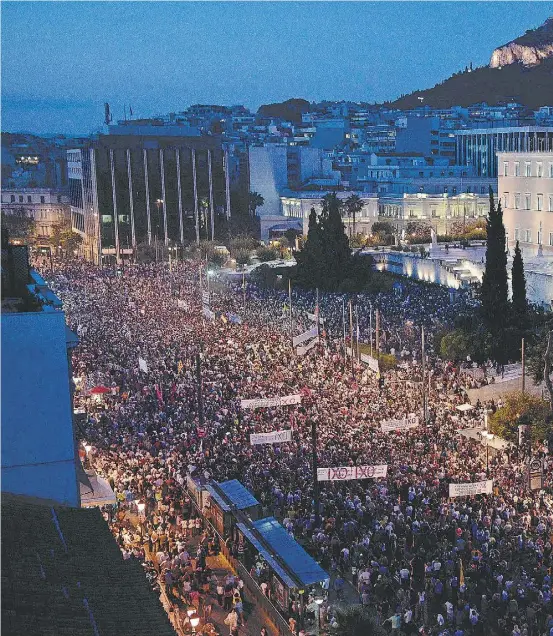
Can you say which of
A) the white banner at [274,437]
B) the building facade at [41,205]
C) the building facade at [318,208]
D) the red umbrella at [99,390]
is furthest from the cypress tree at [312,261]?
the building facade at [41,205]

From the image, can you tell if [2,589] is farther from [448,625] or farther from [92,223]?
[92,223]

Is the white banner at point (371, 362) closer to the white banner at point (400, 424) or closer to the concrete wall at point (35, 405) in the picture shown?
the white banner at point (400, 424)

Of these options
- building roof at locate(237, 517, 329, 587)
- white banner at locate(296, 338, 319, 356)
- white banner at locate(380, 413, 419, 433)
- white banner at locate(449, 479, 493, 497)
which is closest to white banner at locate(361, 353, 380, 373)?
white banner at locate(296, 338, 319, 356)

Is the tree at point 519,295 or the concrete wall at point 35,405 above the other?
the concrete wall at point 35,405

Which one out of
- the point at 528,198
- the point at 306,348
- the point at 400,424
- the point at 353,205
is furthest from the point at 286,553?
the point at 353,205

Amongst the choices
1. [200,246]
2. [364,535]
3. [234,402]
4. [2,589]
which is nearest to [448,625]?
[364,535]
